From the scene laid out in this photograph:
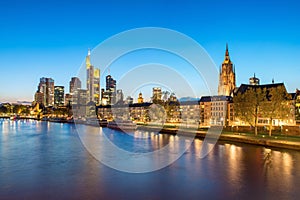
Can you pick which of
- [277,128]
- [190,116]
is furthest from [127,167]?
[190,116]

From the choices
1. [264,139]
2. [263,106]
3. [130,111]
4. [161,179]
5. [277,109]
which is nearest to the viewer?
[161,179]

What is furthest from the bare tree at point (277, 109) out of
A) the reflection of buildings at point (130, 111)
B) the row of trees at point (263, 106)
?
the reflection of buildings at point (130, 111)

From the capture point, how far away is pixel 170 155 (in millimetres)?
29172

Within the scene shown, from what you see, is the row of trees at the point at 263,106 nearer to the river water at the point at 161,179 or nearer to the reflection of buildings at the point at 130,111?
the river water at the point at 161,179

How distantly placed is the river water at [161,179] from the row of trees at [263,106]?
13.4 metres

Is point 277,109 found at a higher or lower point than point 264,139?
higher

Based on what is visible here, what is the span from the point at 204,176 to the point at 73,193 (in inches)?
370

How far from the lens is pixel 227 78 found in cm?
10644

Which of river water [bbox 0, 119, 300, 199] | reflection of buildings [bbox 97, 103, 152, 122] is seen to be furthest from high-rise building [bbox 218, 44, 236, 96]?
river water [bbox 0, 119, 300, 199]

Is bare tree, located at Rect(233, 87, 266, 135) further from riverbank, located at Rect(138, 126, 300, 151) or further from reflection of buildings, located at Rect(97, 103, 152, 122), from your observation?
reflection of buildings, located at Rect(97, 103, 152, 122)

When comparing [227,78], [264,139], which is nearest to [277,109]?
[264,139]

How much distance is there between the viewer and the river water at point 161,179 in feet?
51.7

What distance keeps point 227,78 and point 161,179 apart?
9317 centimetres

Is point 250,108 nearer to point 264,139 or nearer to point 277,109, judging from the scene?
point 277,109
